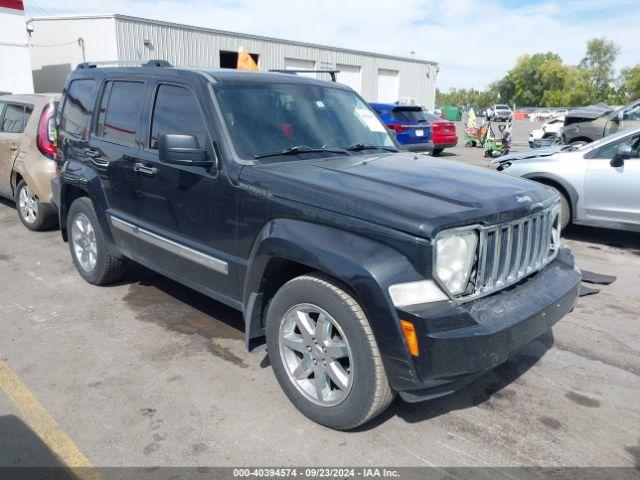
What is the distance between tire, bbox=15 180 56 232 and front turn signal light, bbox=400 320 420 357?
608cm

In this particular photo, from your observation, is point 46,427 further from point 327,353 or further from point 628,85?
point 628,85

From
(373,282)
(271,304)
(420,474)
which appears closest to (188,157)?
(271,304)

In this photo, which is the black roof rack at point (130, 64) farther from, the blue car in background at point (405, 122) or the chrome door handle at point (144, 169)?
the blue car in background at point (405, 122)

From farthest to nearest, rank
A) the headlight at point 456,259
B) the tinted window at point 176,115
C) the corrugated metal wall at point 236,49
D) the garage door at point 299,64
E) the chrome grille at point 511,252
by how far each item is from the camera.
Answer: the garage door at point 299,64 → the corrugated metal wall at point 236,49 → the tinted window at point 176,115 → the chrome grille at point 511,252 → the headlight at point 456,259

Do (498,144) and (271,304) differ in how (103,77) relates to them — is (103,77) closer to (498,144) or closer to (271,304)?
(271,304)

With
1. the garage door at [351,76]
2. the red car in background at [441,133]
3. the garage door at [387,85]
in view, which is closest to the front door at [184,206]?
the red car in background at [441,133]

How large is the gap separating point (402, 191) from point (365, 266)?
0.58m

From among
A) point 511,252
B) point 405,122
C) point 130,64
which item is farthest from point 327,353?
point 405,122

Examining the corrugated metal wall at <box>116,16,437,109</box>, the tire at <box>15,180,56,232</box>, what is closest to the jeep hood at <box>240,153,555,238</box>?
the tire at <box>15,180,56,232</box>

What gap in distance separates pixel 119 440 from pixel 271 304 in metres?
1.12

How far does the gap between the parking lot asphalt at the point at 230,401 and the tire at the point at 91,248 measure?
28 centimetres

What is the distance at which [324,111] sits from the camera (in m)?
4.23

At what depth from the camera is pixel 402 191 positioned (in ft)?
9.98

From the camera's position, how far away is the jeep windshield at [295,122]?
3.69 metres
